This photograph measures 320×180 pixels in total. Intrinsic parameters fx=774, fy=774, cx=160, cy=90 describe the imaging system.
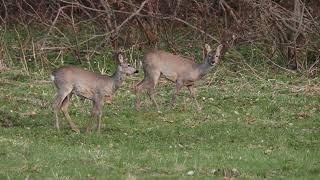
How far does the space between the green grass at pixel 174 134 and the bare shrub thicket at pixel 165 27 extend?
1820 mm

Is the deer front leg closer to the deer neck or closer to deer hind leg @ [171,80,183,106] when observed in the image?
the deer neck

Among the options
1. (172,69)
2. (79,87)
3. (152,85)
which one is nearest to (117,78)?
(79,87)

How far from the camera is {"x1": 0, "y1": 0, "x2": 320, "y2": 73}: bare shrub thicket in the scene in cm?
1855

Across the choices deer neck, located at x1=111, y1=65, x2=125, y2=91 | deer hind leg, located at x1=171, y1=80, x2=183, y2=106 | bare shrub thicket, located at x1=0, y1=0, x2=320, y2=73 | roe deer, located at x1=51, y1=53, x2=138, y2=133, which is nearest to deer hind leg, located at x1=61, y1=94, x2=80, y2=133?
roe deer, located at x1=51, y1=53, x2=138, y2=133

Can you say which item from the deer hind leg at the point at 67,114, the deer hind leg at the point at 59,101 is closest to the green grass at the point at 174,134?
the deer hind leg at the point at 67,114

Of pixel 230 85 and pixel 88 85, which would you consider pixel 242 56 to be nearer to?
pixel 230 85

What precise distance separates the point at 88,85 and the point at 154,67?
267 cm

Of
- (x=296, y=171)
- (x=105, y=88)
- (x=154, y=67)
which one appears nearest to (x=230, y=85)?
(x=154, y=67)

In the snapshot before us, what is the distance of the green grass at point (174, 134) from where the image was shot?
898 cm

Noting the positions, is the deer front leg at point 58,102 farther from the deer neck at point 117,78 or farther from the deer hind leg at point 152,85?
the deer hind leg at point 152,85

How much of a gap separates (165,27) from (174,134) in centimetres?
924

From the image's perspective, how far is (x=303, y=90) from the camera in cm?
1544

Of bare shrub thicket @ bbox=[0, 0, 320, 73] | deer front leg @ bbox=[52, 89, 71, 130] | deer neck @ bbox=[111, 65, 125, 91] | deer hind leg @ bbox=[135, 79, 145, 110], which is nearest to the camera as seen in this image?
deer front leg @ bbox=[52, 89, 71, 130]

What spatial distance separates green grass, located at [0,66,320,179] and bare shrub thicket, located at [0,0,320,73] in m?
1.82
